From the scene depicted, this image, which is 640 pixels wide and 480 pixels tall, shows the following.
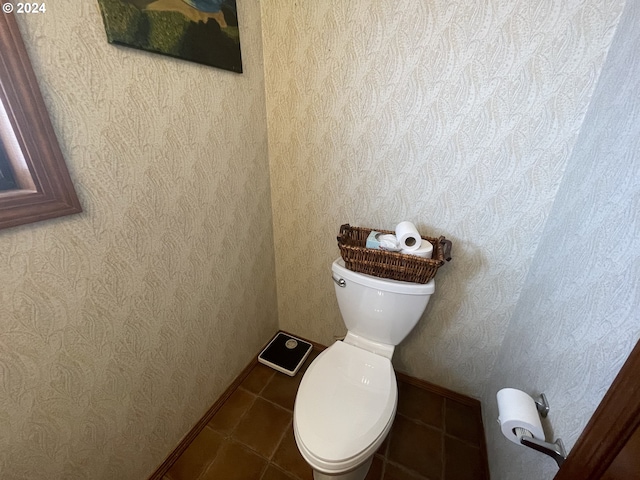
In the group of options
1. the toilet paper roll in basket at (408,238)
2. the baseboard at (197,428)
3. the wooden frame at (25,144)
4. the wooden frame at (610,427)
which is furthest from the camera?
the baseboard at (197,428)

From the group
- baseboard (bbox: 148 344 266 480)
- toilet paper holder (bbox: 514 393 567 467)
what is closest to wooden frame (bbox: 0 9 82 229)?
baseboard (bbox: 148 344 266 480)

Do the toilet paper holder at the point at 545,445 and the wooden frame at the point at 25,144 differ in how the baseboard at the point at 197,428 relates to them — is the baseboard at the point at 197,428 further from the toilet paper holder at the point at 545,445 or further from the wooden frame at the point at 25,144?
the toilet paper holder at the point at 545,445

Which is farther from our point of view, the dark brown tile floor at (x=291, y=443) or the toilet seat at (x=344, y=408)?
the dark brown tile floor at (x=291, y=443)

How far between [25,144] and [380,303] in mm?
1085

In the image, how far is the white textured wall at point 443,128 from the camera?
83 centimetres

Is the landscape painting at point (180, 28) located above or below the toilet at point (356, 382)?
above

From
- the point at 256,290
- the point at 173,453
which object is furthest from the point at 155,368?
the point at 256,290

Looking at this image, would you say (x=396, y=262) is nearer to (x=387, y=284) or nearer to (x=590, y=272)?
(x=387, y=284)

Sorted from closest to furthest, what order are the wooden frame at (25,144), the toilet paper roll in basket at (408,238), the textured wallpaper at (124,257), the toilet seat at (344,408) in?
the wooden frame at (25,144) → the textured wallpaper at (124,257) → the toilet seat at (344,408) → the toilet paper roll in basket at (408,238)

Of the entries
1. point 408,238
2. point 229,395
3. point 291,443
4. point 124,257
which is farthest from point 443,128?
point 229,395

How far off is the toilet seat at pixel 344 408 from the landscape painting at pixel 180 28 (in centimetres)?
116

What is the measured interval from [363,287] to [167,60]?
99 centimetres

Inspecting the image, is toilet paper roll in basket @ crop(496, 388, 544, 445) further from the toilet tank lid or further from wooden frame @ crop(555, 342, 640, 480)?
the toilet tank lid

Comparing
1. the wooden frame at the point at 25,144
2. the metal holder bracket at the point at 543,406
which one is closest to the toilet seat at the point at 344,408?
the metal holder bracket at the point at 543,406
